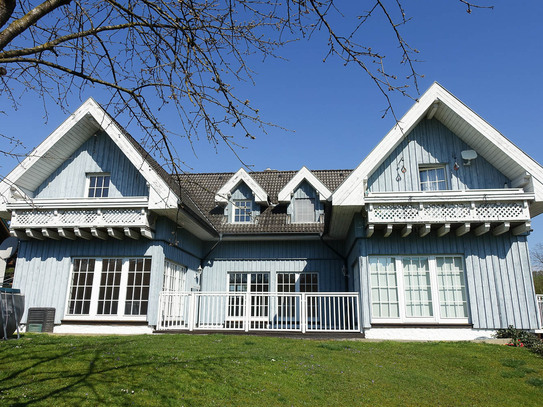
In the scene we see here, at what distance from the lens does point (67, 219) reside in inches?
529

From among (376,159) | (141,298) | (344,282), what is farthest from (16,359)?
(344,282)

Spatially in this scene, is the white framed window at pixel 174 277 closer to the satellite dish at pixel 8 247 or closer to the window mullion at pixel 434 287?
the satellite dish at pixel 8 247

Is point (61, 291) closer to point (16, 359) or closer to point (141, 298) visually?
point (141, 298)

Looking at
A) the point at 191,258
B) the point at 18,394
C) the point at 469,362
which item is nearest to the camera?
the point at 18,394

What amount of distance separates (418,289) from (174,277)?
8.28 m

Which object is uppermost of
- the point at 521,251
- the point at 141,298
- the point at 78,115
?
the point at 78,115

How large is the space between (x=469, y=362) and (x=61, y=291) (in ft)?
40.1

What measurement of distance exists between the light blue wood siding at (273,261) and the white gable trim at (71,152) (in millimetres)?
4684

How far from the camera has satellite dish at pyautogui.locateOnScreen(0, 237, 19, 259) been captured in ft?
50.9

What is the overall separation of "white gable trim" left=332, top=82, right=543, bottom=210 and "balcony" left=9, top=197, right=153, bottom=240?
6.20 meters

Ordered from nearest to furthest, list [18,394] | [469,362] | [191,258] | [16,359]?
[18,394], [16,359], [469,362], [191,258]

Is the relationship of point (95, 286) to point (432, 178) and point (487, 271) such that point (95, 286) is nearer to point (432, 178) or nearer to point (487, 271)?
point (432, 178)

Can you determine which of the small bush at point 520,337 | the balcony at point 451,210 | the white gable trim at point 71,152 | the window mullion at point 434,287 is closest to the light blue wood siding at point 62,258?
the white gable trim at point 71,152

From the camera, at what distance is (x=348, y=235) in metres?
15.4
